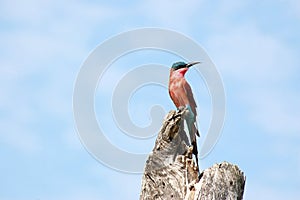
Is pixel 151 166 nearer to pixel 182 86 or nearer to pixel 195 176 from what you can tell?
pixel 195 176

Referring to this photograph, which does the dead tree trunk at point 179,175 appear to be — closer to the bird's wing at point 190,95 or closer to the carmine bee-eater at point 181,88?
the carmine bee-eater at point 181,88

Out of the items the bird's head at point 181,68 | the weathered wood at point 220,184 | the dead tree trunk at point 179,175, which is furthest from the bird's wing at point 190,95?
the weathered wood at point 220,184

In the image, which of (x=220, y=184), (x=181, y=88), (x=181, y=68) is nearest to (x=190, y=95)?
(x=181, y=88)

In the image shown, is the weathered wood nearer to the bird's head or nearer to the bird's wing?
the bird's wing

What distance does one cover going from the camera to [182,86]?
1080 cm

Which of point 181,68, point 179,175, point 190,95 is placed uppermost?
point 181,68

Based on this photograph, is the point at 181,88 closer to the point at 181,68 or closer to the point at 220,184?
the point at 181,68

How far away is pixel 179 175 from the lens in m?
8.62

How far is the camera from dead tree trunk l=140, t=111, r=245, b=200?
8.12 meters

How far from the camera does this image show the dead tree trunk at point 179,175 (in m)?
8.12

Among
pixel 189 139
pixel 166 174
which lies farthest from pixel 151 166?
pixel 189 139

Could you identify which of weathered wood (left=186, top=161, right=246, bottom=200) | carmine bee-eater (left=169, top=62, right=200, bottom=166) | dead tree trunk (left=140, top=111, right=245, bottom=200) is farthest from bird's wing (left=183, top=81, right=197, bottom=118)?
weathered wood (left=186, top=161, right=246, bottom=200)

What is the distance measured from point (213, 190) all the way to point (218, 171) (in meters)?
0.27

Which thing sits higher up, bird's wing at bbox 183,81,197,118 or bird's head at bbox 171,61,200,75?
bird's head at bbox 171,61,200,75
